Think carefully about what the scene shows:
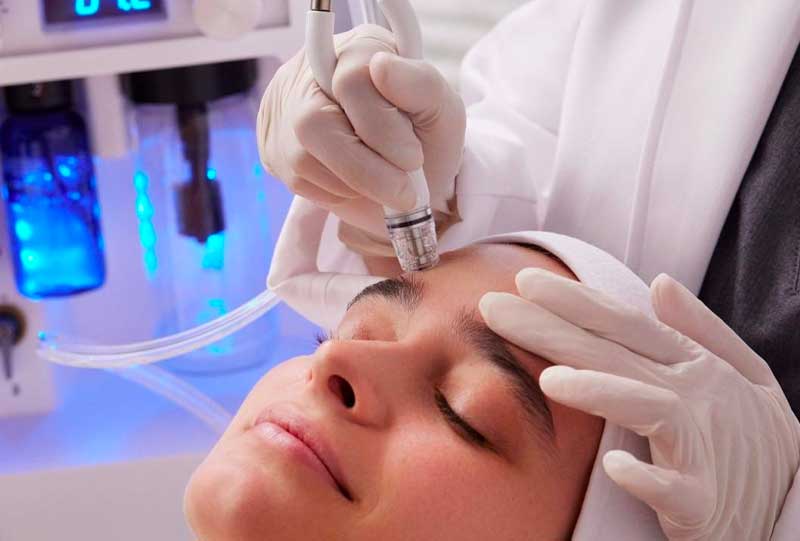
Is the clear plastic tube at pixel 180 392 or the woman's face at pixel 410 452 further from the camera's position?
the clear plastic tube at pixel 180 392

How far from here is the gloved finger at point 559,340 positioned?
0.87 m

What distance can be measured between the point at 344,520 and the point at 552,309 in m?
0.23

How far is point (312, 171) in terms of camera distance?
37.9 inches

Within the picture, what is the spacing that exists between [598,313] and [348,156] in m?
0.24

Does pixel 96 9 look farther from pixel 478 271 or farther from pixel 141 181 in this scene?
pixel 478 271

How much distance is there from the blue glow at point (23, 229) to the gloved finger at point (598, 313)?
884 mm

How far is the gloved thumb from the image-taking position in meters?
0.88

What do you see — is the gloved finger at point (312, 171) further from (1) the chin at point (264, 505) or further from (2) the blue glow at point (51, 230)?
(2) the blue glow at point (51, 230)

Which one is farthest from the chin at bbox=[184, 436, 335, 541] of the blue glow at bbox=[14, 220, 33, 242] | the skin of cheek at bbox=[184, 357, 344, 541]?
the blue glow at bbox=[14, 220, 33, 242]

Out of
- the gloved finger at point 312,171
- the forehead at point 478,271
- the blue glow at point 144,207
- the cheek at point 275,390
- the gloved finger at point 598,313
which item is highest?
the gloved finger at point 312,171

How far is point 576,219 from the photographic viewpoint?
48.2 inches

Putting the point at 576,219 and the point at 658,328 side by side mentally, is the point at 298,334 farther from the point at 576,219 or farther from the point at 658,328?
the point at 658,328

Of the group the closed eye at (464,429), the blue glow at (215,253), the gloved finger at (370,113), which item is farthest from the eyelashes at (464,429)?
the blue glow at (215,253)

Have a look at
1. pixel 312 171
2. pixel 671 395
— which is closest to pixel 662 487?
pixel 671 395
